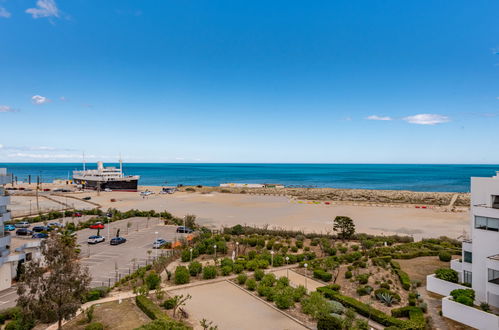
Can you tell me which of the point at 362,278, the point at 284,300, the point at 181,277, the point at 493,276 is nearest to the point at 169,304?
the point at 181,277

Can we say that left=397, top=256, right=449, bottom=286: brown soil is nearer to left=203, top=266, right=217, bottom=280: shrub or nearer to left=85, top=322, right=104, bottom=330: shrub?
left=203, top=266, right=217, bottom=280: shrub

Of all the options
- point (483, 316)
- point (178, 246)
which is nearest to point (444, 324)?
point (483, 316)

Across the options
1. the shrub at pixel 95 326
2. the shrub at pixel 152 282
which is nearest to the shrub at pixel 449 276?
the shrub at pixel 152 282

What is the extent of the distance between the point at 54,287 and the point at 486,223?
23.5 meters

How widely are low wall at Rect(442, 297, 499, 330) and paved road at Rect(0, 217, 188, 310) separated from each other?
71.3ft

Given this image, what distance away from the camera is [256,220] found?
5194 centimetres

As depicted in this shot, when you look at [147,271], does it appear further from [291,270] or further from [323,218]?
[323,218]

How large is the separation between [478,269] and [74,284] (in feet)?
72.8

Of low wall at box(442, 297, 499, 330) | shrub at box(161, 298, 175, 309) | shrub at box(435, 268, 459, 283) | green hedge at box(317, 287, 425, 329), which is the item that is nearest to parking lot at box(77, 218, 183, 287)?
shrub at box(161, 298, 175, 309)

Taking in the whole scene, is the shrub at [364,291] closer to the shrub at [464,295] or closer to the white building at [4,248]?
the shrub at [464,295]

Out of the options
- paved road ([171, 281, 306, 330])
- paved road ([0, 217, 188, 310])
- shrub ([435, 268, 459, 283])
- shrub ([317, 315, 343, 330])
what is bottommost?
paved road ([0, 217, 188, 310])

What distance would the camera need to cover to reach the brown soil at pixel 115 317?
704 inches

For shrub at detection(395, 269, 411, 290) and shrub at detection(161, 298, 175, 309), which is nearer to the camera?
shrub at detection(161, 298, 175, 309)

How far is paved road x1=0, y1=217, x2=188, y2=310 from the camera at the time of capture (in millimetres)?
26047
